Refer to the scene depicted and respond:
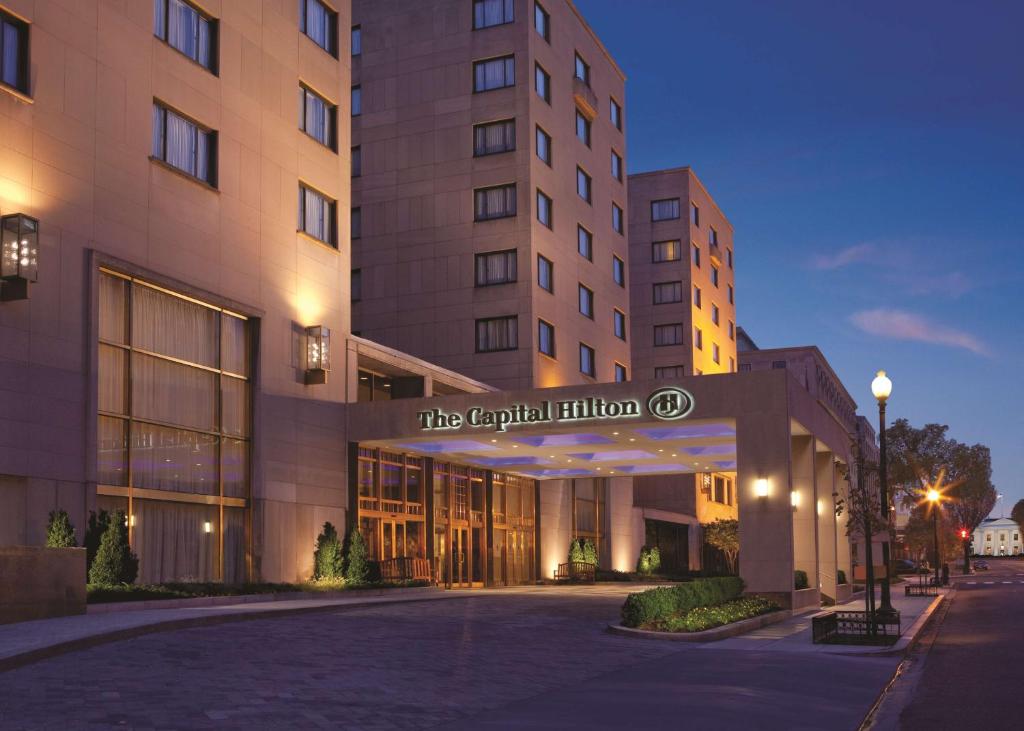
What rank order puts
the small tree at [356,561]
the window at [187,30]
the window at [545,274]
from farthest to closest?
the window at [545,274] < the small tree at [356,561] < the window at [187,30]

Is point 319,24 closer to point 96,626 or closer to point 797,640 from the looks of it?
point 96,626

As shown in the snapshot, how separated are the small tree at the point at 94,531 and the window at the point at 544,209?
2954 centimetres

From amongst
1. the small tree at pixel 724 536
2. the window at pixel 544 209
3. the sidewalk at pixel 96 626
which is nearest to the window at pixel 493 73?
the window at pixel 544 209

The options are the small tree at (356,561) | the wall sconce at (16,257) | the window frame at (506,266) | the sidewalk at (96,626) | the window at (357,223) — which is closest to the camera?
the sidewalk at (96,626)

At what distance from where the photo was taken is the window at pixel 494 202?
51500mm

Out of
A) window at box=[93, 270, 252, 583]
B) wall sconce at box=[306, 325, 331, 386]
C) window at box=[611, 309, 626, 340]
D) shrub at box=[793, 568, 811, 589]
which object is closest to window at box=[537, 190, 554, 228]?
window at box=[611, 309, 626, 340]

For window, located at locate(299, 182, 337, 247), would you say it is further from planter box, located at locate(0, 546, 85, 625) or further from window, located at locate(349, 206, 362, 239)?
planter box, located at locate(0, 546, 85, 625)

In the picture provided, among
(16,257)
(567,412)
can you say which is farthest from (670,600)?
(16,257)

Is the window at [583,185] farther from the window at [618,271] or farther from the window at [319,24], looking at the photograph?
the window at [319,24]

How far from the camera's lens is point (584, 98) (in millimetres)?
58344

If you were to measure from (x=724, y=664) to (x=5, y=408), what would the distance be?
→ 1508cm

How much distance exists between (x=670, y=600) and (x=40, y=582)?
40.7 ft

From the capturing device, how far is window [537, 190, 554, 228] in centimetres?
5258

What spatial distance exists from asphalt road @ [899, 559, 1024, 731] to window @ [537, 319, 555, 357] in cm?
2260
